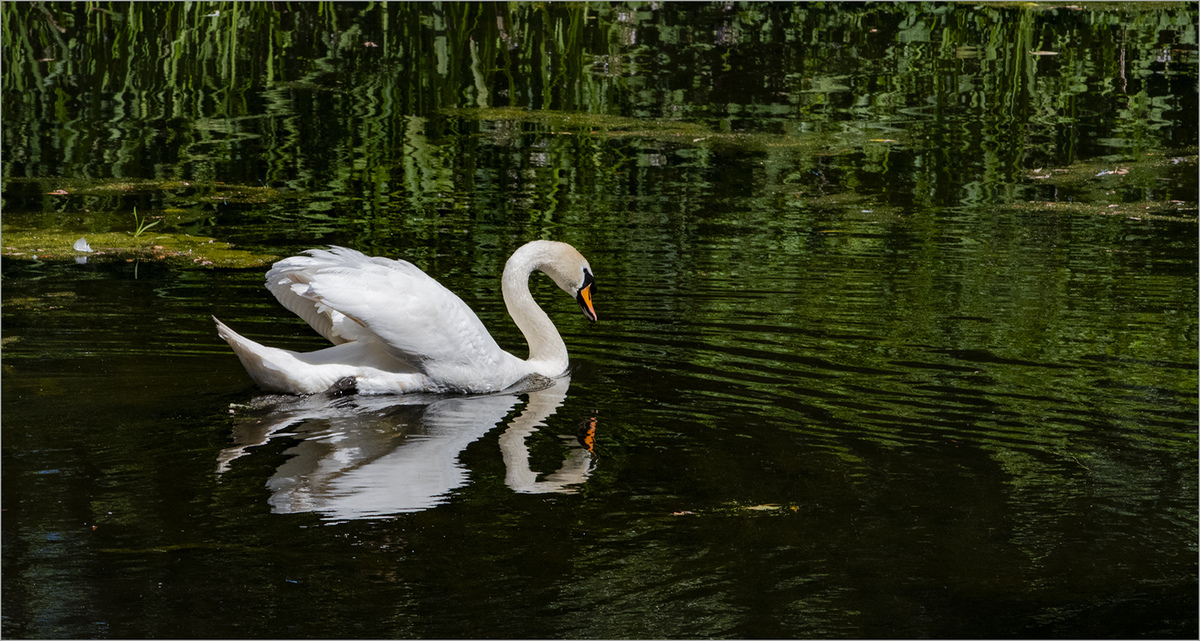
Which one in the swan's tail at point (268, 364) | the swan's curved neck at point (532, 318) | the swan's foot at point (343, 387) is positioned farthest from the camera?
the swan's curved neck at point (532, 318)

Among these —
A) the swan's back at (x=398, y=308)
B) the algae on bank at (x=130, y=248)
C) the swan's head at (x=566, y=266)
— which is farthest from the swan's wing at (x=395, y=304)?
the algae on bank at (x=130, y=248)

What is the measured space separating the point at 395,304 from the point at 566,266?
117cm

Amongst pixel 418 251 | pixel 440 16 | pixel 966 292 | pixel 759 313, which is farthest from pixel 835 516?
pixel 440 16

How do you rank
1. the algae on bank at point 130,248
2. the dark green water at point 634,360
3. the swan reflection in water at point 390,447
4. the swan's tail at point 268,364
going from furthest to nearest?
the algae on bank at point 130,248 < the swan's tail at point 268,364 < the swan reflection in water at point 390,447 < the dark green water at point 634,360

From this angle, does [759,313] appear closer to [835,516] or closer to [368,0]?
[835,516]

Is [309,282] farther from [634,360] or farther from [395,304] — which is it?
[634,360]

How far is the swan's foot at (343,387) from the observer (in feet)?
Result: 19.2

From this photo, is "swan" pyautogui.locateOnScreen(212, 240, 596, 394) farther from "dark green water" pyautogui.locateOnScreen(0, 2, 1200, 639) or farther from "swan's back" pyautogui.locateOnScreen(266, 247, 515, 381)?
"dark green water" pyautogui.locateOnScreen(0, 2, 1200, 639)

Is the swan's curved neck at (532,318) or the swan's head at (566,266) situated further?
the swan's head at (566,266)

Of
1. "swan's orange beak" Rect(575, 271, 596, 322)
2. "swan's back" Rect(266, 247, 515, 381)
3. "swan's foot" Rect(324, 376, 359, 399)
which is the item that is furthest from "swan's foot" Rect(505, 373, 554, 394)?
"swan's foot" Rect(324, 376, 359, 399)

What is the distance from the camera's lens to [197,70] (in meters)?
14.5

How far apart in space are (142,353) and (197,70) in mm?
8964

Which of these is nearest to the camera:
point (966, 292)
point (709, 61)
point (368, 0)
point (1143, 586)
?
point (1143, 586)

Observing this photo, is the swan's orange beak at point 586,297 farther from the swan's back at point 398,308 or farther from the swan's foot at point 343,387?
the swan's foot at point 343,387
